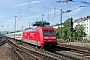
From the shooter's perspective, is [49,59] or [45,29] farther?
[45,29]

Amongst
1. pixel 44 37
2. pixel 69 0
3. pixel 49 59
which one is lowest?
pixel 49 59

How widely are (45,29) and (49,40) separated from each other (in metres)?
1.54

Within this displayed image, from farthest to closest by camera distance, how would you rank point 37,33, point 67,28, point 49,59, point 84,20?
point 84,20
point 67,28
point 37,33
point 49,59

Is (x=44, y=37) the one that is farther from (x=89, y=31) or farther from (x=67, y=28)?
(x=89, y=31)

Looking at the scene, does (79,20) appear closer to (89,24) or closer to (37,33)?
(89,24)

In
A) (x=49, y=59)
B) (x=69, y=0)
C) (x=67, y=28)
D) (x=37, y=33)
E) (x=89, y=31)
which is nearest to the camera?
(x=49, y=59)

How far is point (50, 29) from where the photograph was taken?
72.0 ft

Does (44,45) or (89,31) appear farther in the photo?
(89,31)

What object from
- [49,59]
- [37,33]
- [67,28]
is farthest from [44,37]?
[67,28]

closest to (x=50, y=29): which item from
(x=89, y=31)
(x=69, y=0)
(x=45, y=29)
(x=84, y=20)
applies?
(x=45, y=29)

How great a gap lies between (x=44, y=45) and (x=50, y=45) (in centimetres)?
79

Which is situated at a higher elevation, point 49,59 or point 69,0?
point 69,0

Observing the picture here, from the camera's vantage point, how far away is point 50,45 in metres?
21.1

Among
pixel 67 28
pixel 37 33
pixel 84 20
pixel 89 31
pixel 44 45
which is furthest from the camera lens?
pixel 84 20
